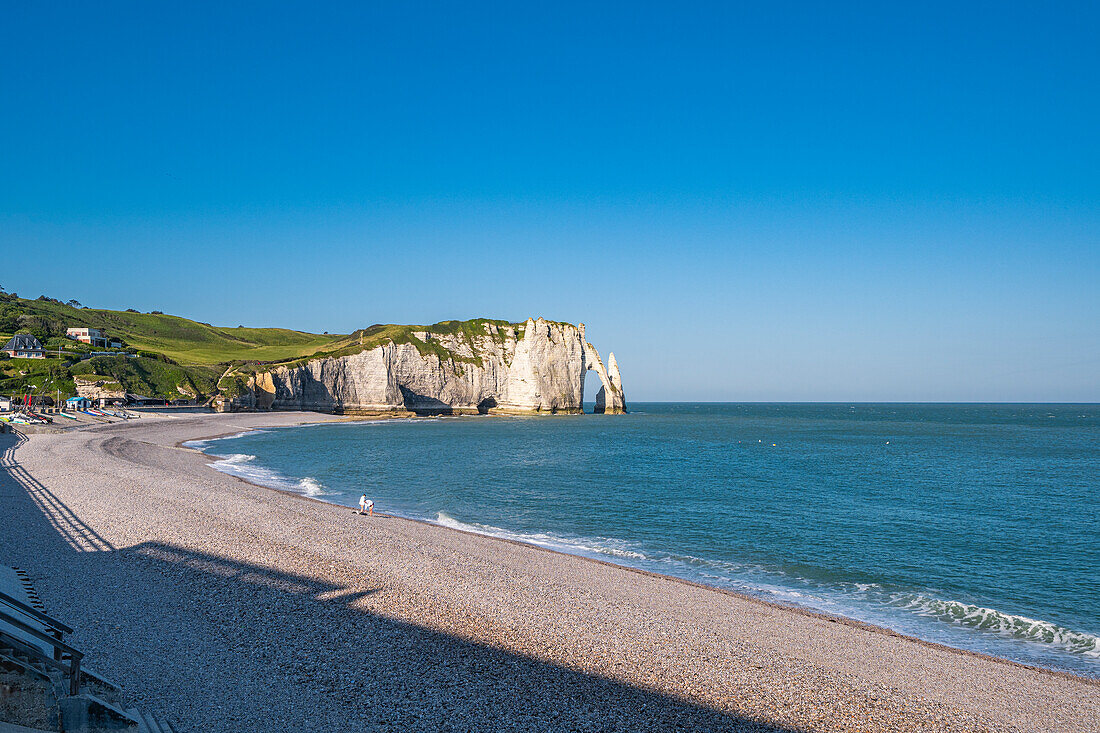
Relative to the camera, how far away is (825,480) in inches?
1599

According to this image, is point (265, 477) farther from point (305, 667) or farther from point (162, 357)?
point (162, 357)

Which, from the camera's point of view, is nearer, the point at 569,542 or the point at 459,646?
the point at 459,646

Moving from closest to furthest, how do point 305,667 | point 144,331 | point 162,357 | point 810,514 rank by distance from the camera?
point 305,667 < point 810,514 < point 162,357 < point 144,331

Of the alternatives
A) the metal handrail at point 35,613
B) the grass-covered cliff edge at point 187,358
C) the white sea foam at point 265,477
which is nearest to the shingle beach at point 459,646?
the metal handrail at point 35,613

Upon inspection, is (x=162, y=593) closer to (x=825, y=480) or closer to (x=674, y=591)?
(x=674, y=591)

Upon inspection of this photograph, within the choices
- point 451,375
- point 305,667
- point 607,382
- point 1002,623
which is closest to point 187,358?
point 451,375

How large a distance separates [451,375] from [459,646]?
106348 mm

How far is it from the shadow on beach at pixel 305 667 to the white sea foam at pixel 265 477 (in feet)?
57.1

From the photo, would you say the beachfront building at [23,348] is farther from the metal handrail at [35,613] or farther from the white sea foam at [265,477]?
the metal handrail at [35,613]

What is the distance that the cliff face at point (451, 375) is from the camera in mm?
105375

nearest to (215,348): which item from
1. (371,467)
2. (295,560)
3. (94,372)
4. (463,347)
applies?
(94,372)

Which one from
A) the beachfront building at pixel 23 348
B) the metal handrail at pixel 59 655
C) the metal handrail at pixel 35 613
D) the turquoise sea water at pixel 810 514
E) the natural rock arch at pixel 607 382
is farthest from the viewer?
the natural rock arch at pixel 607 382

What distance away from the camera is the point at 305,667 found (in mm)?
10062

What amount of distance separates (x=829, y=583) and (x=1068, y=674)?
6.58 metres
